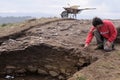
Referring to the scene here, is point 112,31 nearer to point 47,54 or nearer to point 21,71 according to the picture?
point 47,54

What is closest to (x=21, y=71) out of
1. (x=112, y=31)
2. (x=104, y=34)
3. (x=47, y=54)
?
(x=47, y=54)

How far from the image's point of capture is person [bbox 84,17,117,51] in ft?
45.2

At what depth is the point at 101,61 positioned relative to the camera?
41.7 feet

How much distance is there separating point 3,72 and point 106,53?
164 inches

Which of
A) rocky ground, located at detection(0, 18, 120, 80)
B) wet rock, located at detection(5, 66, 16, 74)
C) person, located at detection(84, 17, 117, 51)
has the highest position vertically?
person, located at detection(84, 17, 117, 51)

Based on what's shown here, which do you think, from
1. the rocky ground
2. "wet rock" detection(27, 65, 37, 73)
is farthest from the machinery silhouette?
"wet rock" detection(27, 65, 37, 73)

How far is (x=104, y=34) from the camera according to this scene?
46.1ft

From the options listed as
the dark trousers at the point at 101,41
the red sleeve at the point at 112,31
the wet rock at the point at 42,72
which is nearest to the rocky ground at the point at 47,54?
the wet rock at the point at 42,72

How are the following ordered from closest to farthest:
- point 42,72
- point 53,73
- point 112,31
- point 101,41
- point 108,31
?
point 112,31 < point 108,31 < point 101,41 < point 53,73 < point 42,72

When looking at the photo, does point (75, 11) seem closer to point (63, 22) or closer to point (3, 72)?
point (63, 22)

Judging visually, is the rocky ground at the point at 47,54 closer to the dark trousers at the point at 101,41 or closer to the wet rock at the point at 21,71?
the wet rock at the point at 21,71

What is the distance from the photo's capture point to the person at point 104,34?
1377 centimetres

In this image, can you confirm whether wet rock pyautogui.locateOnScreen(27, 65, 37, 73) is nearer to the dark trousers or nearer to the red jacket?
the red jacket

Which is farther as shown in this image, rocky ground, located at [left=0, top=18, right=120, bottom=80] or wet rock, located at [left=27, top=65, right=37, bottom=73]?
wet rock, located at [left=27, top=65, right=37, bottom=73]
